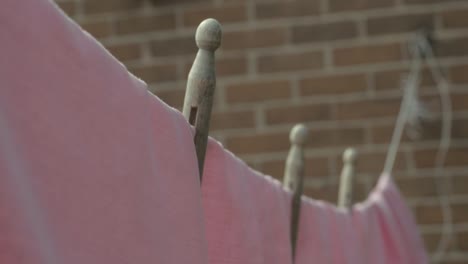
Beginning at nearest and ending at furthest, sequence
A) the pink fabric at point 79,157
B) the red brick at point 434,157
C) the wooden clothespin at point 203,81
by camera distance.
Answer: the pink fabric at point 79,157 → the wooden clothespin at point 203,81 → the red brick at point 434,157

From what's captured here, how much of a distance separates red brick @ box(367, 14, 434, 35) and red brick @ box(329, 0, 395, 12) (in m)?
0.03

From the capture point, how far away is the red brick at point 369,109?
239cm

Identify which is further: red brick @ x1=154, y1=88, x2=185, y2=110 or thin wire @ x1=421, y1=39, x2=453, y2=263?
red brick @ x1=154, y1=88, x2=185, y2=110

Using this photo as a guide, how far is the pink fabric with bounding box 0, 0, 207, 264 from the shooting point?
0.47m

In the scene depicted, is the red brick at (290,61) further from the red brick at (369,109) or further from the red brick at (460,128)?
the red brick at (460,128)

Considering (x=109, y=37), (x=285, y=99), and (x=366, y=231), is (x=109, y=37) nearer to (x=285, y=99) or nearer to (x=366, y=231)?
(x=285, y=99)

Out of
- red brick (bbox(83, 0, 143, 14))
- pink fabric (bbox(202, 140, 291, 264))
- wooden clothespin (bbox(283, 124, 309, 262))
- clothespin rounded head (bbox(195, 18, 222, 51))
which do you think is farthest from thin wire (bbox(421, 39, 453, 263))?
clothespin rounded head (bbox(195, 18, 222, 51))

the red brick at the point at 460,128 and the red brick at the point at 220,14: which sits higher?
the red brick at the point at 220,14

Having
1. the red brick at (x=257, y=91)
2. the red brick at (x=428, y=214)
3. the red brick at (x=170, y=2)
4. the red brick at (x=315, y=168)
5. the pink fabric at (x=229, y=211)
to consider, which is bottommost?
the red brick at (x=428, y=214)

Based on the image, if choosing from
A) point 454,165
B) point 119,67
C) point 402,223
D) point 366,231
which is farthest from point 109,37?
point 119,67

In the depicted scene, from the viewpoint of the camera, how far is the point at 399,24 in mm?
2400

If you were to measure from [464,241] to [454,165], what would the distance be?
16cm

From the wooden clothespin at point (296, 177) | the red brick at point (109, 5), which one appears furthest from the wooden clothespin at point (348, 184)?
the red brick at point (109, 5)

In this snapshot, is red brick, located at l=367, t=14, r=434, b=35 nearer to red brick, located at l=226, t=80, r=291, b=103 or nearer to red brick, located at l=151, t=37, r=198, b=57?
red brick, located at l=226, t=80, r=291, b=103
